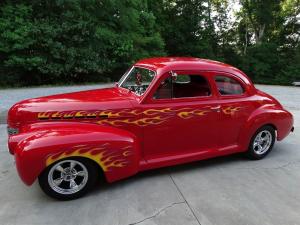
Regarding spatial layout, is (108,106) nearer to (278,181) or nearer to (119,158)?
(119,158)

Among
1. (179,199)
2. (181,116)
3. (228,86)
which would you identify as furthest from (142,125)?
(228,86)

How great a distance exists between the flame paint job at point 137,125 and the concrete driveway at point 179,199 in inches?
10.5

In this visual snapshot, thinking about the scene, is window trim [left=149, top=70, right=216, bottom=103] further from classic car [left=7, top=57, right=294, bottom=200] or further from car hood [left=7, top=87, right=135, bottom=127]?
car hood [left=7, top=87, right=135, bottom=127]

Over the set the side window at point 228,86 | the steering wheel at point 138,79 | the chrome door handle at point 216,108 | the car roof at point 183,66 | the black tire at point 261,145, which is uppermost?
the car roof at point 183,66

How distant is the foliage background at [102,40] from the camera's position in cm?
1213

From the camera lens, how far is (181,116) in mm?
4055

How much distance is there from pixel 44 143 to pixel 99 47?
1126 cm

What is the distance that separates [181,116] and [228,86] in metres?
1.10

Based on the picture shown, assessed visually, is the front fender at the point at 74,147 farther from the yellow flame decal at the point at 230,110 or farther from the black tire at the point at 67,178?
the yellow flame decal at the point at 230,110

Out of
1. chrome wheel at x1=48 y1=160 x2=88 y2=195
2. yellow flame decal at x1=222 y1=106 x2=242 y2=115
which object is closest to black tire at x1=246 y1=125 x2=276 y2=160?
yellow flame decal at x1=222 y1=106 x2=242 y2=115

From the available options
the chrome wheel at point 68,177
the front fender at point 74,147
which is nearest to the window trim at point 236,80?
the front fender at point 74,147

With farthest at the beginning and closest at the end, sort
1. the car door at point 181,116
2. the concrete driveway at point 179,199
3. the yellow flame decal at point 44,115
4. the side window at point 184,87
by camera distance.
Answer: the side window at point 184,87
the car door at point 181,116
the yellow flame decal at point 44,115
the concrete driveway at point 179,199

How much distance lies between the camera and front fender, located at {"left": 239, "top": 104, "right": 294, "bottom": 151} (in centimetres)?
460

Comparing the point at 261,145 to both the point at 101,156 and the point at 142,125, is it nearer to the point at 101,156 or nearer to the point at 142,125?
the point at 142,125
